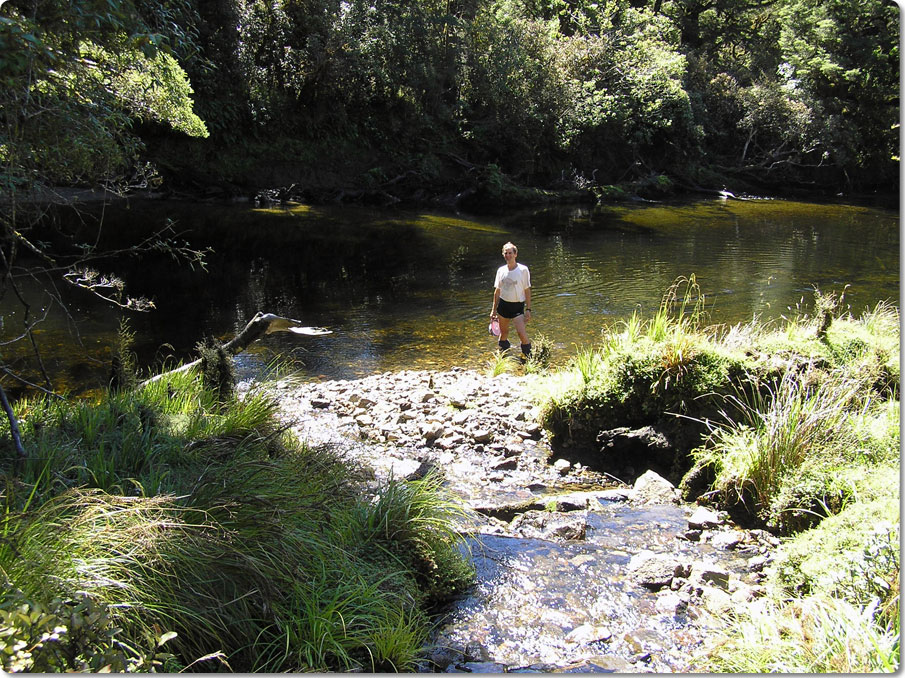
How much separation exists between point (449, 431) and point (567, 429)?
1355 millimetres

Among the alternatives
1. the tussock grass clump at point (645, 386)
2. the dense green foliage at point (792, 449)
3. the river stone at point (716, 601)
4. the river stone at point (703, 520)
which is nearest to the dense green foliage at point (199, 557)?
the river stone at point (716, 601)

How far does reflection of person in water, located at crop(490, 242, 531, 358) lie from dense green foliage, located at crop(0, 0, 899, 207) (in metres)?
18.3

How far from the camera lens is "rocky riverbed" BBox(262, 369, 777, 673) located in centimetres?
354

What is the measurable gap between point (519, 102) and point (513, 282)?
25.9m

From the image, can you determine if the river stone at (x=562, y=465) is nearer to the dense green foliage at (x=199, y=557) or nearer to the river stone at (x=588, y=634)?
the dense green foliage at (x=199, y=557)

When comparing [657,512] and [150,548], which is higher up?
[150,548]

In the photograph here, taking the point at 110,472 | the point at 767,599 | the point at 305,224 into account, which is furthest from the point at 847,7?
the point at 110,472

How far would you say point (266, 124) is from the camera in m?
29.6

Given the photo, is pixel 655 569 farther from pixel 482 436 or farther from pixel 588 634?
pixel 482 436

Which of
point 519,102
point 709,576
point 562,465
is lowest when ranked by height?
point 562,465

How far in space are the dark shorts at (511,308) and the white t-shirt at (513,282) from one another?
0.07 meters

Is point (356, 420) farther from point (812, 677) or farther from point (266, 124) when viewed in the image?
point (266, 124)

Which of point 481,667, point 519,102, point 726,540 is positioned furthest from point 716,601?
point 519,102

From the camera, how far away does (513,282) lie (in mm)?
9758
